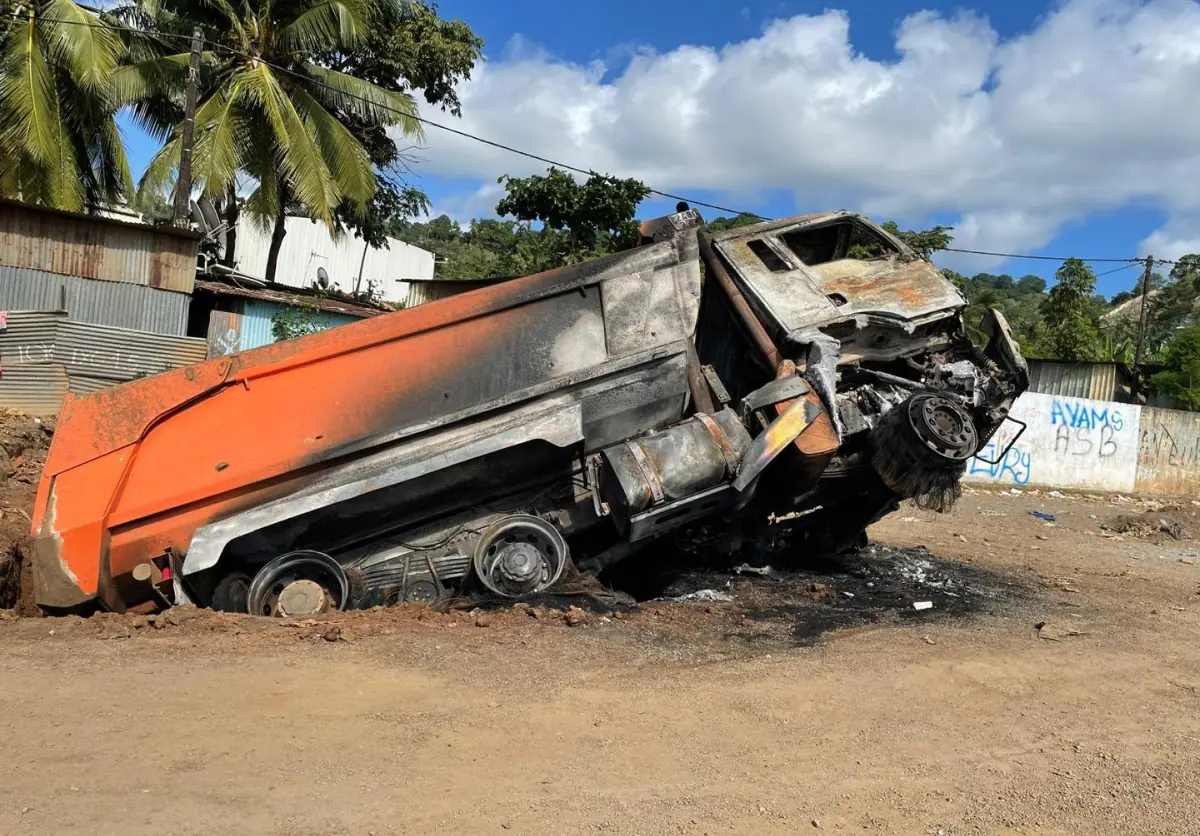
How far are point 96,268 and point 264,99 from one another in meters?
4.55

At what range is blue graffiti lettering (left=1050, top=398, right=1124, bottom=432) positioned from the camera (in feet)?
51.2

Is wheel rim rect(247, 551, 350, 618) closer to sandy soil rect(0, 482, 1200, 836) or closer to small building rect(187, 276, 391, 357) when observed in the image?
sandy soil rect(0, 482, 1200, 836)

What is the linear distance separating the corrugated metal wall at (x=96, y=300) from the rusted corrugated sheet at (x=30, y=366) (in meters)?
1.03

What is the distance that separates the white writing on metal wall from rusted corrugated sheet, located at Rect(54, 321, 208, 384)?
40.5 feet

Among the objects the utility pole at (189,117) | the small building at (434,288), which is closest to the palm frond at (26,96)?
the utility pole at (189,117)

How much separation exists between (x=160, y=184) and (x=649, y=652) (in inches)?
573

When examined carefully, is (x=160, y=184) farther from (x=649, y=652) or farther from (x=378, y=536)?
(x=649, y=652)

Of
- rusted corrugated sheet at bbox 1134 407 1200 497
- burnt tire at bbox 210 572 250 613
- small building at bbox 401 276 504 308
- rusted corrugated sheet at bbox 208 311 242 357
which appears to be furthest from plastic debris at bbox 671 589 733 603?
rusted corrugated sheet at bbox 1134 407 1200 497

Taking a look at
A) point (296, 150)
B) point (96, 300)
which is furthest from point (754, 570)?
point (296, 150)

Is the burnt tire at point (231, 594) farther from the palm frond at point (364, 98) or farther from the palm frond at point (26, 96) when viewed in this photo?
the palm frond at point (364, 98)

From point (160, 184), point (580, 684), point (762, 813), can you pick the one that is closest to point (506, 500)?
point (580, 684)

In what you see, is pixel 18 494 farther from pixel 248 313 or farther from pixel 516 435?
pixel 248 313

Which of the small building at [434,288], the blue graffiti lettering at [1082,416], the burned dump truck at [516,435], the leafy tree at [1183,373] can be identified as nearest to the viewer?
the burned dump truck at [516,435]

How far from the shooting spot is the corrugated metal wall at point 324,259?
29.2 metres
